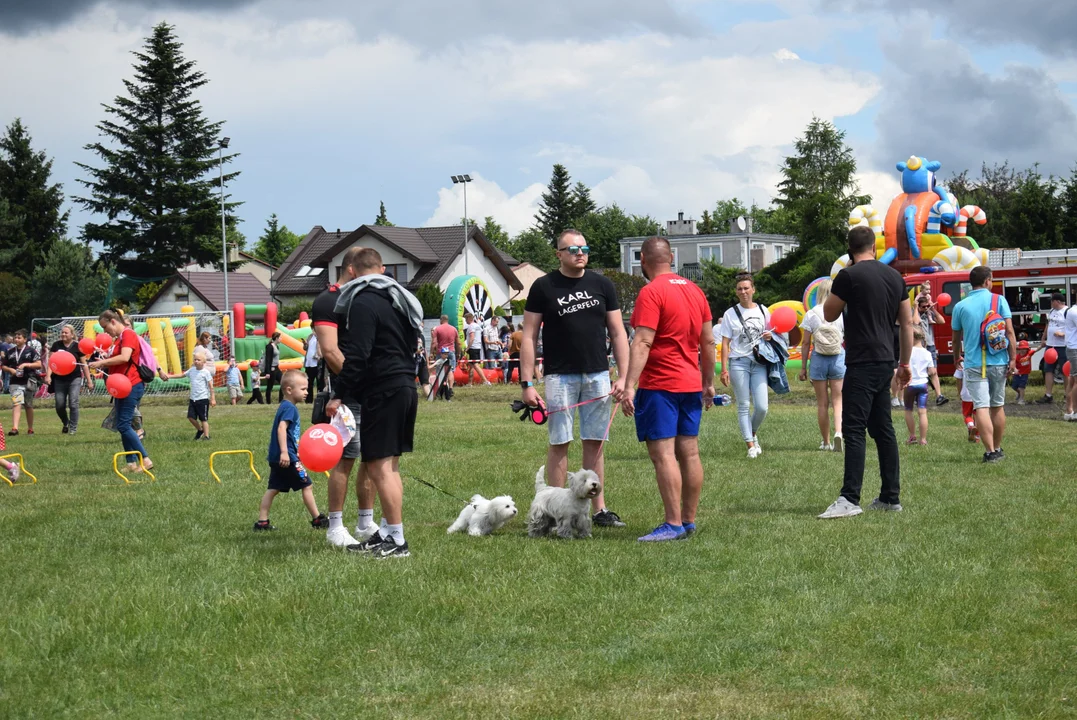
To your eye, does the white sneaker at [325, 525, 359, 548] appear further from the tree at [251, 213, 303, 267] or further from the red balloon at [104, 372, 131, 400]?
the tree at [251, 213, 303, 267]

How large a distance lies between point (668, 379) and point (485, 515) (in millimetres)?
1618

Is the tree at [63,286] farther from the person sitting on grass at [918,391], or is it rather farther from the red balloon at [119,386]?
the person sitting on grass at [918,391]

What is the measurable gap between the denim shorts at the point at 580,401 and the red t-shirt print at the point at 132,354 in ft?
21.8

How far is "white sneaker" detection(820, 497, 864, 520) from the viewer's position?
8.89m

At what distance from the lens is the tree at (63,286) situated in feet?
223

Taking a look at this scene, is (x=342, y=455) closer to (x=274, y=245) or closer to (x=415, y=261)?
(x=415, y=261)

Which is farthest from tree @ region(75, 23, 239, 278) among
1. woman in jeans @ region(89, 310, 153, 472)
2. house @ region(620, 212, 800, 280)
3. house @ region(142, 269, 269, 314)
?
woman in jeans @ region(89, 310, 153, 472)

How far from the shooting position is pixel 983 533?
804 centimetres

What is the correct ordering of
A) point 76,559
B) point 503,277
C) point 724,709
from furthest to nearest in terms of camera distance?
point 503,277, point 76,559, point 724,709

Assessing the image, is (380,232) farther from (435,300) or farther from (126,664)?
(126,664)

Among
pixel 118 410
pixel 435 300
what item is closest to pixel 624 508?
pixel 118 410

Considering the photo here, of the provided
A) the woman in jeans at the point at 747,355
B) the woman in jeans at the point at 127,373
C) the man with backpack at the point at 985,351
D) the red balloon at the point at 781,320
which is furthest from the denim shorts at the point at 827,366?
the woman in jeans at the point at 127,373

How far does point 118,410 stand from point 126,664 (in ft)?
27.9

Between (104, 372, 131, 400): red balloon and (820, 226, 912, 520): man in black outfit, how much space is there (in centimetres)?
797
